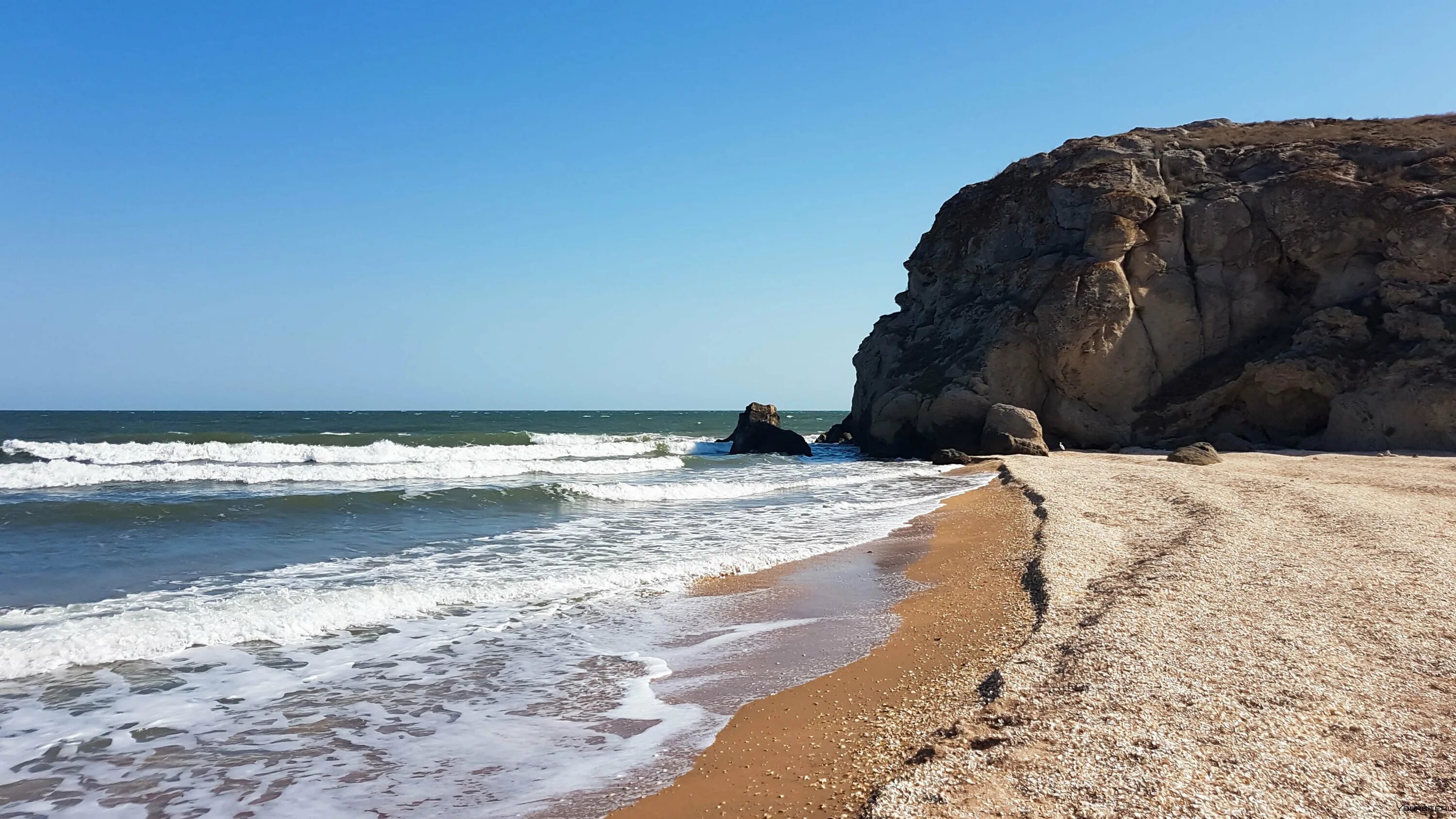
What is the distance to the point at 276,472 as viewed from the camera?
22.4 m

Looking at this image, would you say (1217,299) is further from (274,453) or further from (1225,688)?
(274,453)

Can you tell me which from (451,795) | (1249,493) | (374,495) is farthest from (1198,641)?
(374,495)

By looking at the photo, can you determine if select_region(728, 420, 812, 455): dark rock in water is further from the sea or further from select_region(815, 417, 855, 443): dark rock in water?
the sea

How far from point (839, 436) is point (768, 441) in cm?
879

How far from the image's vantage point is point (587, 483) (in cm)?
2109

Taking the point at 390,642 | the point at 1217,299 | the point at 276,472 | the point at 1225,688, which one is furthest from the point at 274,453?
the point at 1217,299

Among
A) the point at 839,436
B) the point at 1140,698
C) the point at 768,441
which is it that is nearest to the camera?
the point at 1140,698

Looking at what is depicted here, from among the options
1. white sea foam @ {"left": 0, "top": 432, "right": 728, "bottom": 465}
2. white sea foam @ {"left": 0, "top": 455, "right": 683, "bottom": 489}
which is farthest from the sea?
white sea foam @ {"left": 0, "top": 432, "right": 728, "bottom": 465}

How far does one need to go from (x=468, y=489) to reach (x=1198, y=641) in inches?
685

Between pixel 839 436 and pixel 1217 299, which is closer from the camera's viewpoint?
pixel 1217 299

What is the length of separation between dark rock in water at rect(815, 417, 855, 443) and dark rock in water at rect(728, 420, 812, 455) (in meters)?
6.74

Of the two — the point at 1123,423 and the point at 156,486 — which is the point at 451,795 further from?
the point at 1123,423

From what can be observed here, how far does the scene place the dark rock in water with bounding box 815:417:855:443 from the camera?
140 feet

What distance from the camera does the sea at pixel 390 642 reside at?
462 cm
